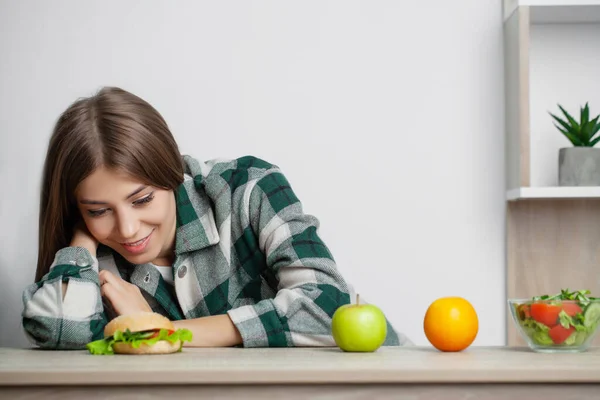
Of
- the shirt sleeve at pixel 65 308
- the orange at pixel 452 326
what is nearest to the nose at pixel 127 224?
the shirt sleeve at pixel 65 308

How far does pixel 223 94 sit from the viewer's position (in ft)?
6.37

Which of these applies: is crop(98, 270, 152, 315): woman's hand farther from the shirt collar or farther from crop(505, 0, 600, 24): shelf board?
crop(505, 0, 600, 24): shelf board

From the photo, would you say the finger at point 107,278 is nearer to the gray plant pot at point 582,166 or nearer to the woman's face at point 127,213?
the woman's face at point 127,213

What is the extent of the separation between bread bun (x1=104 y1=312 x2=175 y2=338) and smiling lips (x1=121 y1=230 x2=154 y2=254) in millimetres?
271

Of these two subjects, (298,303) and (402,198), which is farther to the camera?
(402,198)

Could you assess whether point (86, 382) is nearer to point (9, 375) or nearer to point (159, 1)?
point (9, 375)

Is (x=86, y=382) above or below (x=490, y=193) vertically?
below

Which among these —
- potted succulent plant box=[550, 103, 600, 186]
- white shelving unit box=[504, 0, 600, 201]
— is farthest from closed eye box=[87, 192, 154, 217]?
potted succulent plant box=[550, 103, 600, 186]

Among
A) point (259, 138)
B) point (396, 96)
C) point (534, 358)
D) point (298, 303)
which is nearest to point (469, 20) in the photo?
point (396, 96)

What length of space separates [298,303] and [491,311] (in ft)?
2.51

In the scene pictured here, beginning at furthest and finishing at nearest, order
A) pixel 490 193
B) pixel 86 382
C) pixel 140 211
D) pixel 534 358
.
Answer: pixel 490 193 < pixel 140 211 < pixel 534 358 < pixel 86 382

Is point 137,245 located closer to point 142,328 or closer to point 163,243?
point 163,243

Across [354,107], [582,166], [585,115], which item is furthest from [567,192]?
[354,107]

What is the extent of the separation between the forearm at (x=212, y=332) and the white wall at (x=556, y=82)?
3.13 ft
